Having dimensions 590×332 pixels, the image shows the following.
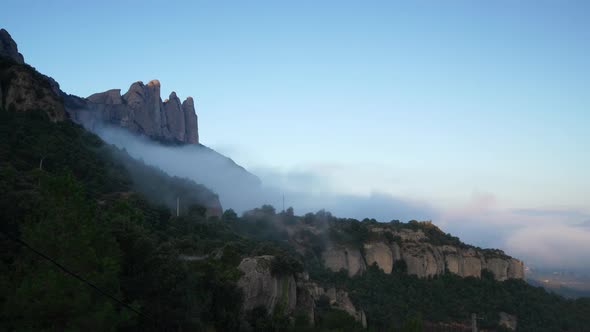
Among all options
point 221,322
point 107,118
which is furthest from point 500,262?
point 107,118

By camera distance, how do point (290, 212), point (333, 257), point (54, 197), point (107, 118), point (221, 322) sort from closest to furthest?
1. point (54, 197)
2. point (221, 322)
3. point (333, 257)
4. point (290, 212)
5. point (107, 118)

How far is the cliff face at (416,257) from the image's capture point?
3590 inches

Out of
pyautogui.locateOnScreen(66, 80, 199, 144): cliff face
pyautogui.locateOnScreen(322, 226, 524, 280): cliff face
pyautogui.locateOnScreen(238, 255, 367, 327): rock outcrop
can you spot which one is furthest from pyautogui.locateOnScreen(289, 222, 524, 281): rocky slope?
pyautogui.locateOnScreen(66, 80, 199, 144): cliff face

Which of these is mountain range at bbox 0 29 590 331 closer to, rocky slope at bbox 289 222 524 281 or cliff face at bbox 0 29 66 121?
cliff face at bbox 0 29 66 121

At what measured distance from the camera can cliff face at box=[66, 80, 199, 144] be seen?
128950 mm

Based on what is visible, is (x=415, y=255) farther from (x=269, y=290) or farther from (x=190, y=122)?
(x=190, y=122)

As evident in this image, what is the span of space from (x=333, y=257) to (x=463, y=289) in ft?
71.4

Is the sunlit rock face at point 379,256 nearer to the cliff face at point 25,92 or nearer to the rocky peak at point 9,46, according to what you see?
the cliff face at point 25,92

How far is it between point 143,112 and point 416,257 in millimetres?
85920

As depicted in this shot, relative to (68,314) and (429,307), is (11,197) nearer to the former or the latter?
(68,314)

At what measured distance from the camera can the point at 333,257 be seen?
295ft

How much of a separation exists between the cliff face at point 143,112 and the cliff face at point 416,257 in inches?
2458

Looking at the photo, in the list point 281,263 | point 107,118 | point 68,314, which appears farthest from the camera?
point 107,118

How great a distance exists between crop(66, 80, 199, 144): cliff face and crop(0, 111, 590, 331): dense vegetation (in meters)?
43.5
